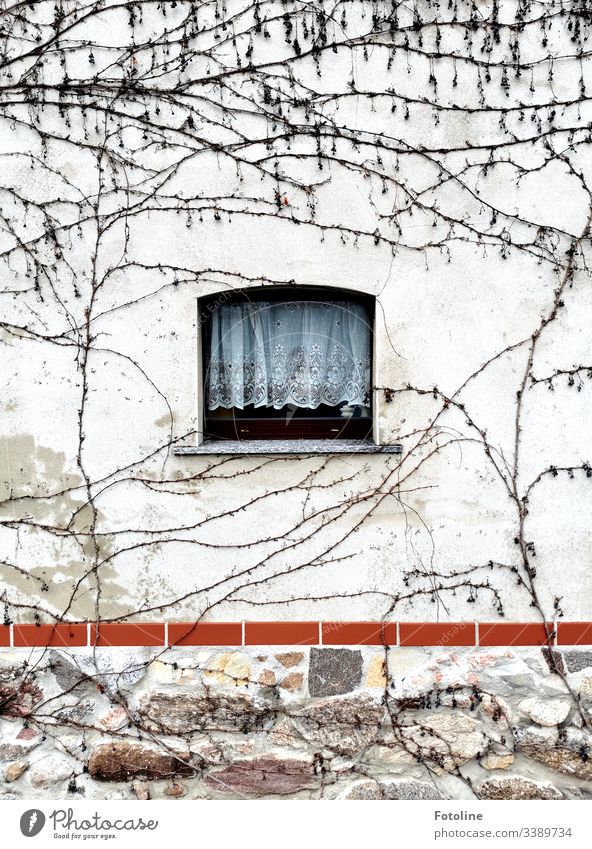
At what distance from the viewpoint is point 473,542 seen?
13.7 ft

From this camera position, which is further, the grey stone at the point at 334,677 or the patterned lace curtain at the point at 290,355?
the patterned lace curtain at the point at 290,355

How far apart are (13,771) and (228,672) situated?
123 cm

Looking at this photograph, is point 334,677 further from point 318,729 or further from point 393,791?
point 393,791

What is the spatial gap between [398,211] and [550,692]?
266 centimetres

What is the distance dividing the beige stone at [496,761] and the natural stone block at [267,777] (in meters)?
0.88

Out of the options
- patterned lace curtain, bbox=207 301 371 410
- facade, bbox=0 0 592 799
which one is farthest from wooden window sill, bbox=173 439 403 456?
patterned lace curtain, bbox=207 301 371 410

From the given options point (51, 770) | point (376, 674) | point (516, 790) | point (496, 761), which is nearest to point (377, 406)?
point (376, 674)

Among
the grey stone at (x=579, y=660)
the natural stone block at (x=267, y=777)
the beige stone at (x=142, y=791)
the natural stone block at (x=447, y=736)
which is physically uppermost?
the grey stone at (x=579, y=660)

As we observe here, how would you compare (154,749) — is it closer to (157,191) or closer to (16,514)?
(16,514)

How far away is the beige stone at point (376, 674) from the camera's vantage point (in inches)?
162

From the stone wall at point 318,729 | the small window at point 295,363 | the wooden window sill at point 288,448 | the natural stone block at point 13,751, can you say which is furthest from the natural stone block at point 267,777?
the small window at point 295,363

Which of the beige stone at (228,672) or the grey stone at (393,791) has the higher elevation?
the beige stone at (228,672)

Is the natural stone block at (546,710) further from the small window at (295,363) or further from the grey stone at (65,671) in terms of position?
the grey stone at (65,671)

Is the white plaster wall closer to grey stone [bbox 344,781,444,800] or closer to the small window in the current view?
the small window
